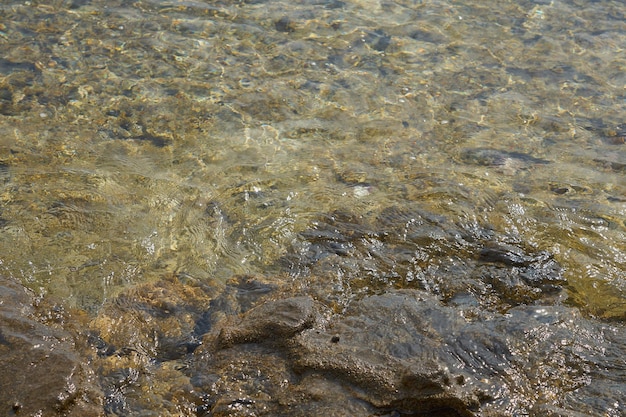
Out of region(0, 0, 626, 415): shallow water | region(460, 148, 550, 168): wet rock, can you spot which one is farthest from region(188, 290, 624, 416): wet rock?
region(460, 148, 550, 168): wet rock

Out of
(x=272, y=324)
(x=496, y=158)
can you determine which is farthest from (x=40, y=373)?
(x=496, y=158)

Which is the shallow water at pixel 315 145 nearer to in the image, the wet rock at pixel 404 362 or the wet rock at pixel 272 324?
the wet rock at pixel 404 362

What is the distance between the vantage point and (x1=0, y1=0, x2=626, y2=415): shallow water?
16.7ft

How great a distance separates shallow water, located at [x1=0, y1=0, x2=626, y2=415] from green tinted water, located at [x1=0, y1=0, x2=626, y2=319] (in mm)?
25

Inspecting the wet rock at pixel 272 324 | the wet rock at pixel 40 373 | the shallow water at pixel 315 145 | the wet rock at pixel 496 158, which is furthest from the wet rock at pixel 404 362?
the wet rock at pixel 496 158

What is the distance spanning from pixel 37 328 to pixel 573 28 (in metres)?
8.58

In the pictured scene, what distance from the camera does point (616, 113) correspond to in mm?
7602

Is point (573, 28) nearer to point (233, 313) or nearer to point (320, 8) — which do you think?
point (320, 8)

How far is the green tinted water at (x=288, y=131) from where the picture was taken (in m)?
5.25

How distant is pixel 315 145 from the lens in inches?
263

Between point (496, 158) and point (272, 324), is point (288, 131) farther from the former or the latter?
point (272, 324)

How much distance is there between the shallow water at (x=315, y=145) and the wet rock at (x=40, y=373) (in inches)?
21.4

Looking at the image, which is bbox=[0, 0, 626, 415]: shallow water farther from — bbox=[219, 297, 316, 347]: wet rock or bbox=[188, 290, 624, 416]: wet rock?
bbox=[219, 297, 316, 347]: wet rock

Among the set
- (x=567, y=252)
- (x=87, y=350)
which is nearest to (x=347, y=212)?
(x=567, y=252)
